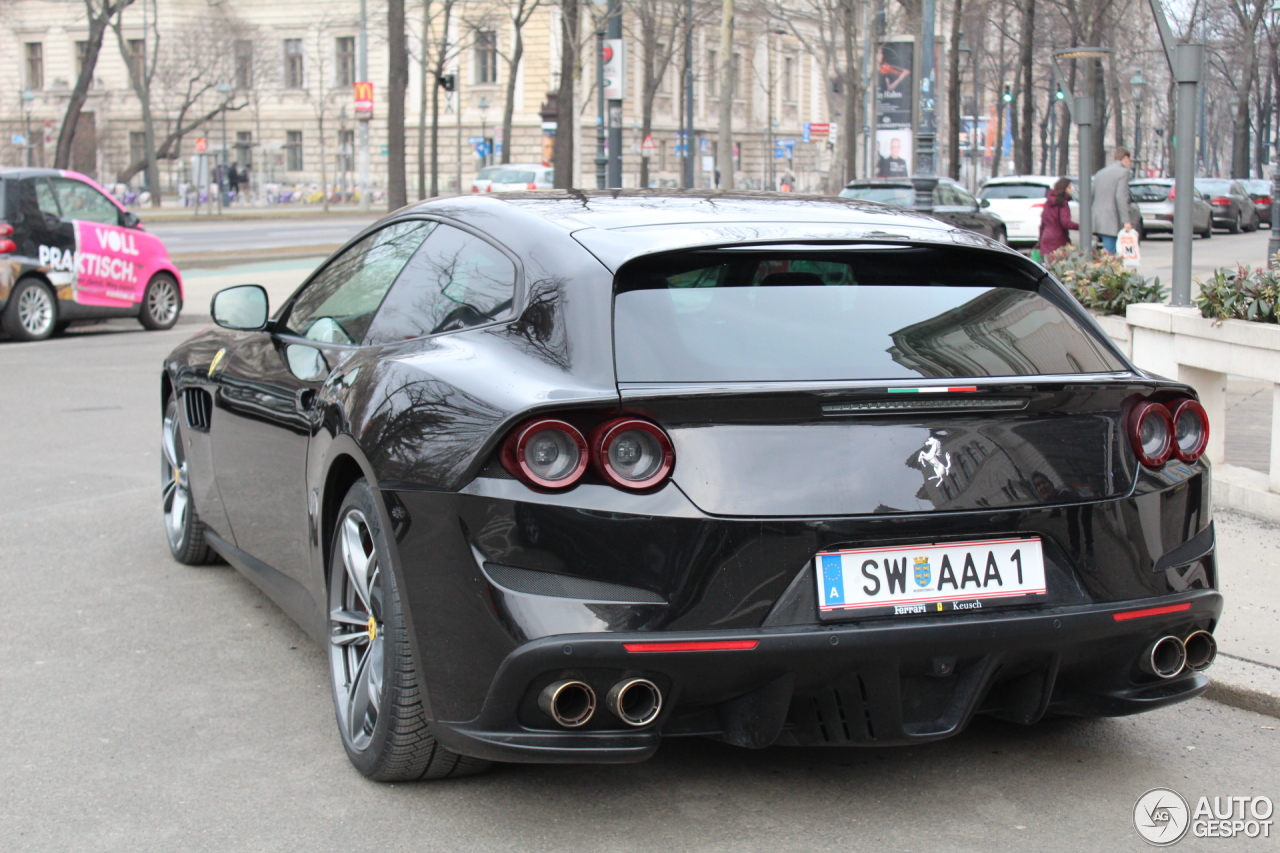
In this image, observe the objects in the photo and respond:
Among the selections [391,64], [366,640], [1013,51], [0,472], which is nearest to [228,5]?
[1013,51]

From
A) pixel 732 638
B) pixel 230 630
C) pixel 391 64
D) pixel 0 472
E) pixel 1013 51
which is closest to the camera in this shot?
pixel 732 638

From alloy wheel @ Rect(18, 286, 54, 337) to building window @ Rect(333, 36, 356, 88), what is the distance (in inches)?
2544

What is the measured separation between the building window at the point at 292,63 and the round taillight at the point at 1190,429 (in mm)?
79858

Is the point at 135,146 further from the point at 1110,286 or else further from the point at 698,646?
the point at 698,646

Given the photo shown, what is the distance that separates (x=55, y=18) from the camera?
8244 centimetres

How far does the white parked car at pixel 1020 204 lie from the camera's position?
33.2 metres

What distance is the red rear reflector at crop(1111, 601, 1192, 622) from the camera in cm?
344

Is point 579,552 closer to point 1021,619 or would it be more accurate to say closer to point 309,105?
point 1021,619

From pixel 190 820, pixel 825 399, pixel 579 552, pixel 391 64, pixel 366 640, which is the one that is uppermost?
pixel 391 64

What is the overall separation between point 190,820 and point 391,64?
69.8 feet

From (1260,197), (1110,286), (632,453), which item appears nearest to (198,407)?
(632,453)

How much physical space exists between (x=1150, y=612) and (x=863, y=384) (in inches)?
34.5

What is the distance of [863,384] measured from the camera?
132 inches

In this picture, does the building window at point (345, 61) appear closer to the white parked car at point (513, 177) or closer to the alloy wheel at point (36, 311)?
the white parked car at point (513, 177)
